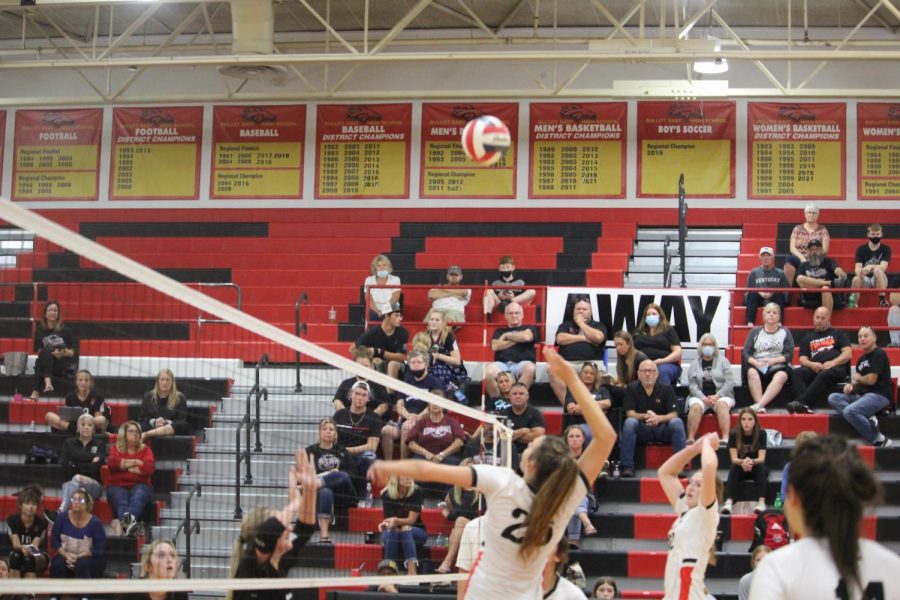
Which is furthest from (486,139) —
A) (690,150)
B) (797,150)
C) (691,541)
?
(797,150)

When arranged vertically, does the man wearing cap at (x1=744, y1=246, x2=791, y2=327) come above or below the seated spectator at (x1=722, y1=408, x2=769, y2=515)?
above

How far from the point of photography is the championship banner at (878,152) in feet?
66.6

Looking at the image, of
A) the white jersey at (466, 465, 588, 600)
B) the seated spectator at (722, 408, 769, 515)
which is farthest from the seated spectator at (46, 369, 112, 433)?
the white jersey at (466, 465, 588, 600)

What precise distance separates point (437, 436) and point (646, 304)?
361 centimetres

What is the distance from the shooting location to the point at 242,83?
21297mm

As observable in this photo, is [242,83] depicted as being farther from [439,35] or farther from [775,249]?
[775,249]

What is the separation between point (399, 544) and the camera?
1168 centimetres

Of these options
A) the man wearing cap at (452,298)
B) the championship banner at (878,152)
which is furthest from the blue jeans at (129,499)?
the championship banner at (878,152)

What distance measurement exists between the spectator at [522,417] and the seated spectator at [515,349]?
785 millimetres

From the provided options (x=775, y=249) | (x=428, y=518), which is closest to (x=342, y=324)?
(x=428, y=518)

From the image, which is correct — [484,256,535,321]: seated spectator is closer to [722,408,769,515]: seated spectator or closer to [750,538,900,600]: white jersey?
[722,408,769,515]: seated spectator

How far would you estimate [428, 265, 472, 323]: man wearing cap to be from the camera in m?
16.1

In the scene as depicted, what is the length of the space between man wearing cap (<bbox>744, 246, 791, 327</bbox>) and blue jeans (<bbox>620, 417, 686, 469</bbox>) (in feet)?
9.73

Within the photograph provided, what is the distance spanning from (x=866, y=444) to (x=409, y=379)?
5420 millimetres
